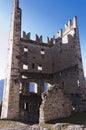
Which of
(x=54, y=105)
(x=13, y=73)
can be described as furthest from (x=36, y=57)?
(x=54, y=105)

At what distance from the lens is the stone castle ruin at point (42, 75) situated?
20.8 metres

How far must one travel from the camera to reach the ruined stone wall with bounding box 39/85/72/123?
19219mm

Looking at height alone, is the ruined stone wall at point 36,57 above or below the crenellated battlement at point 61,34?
below

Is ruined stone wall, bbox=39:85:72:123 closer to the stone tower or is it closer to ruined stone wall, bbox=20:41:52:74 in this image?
the stone tower

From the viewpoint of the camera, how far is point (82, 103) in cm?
2473

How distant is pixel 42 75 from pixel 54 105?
11.3 meters

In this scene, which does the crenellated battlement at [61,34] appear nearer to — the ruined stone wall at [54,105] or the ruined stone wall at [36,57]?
the ruined stone wall at [36,57]

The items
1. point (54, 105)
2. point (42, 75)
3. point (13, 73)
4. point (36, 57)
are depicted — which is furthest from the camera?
point (36, 57)

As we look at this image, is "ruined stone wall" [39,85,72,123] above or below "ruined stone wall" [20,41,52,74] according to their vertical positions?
below

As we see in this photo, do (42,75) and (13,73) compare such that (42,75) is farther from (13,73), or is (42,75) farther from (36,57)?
(13,73)

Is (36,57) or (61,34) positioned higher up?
(61,34)

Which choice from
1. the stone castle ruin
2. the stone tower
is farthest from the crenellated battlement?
the stone tower

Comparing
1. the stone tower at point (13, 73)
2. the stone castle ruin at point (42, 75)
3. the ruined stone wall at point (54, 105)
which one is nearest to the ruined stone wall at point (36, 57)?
the stone castle ruin at point (42, 75)

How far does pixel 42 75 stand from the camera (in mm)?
31062
